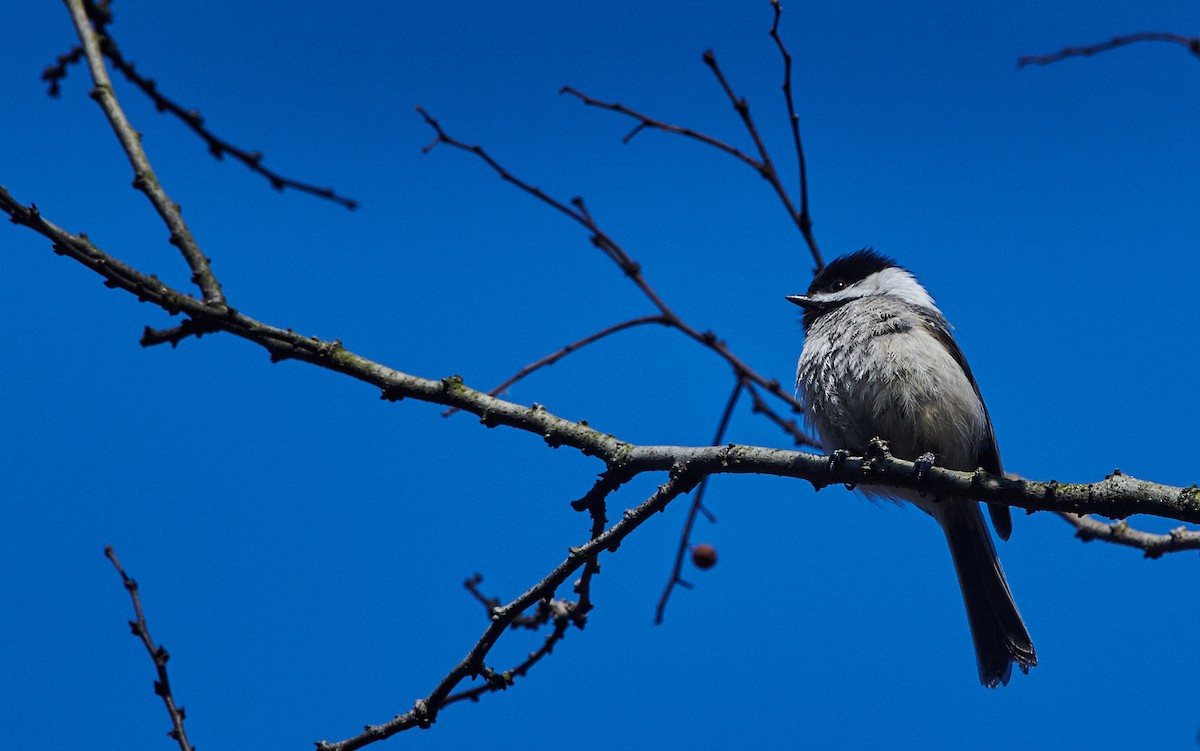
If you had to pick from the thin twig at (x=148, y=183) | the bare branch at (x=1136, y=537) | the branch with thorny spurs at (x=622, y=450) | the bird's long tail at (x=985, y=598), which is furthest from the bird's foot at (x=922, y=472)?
the thin twig at (x=148, y=183)

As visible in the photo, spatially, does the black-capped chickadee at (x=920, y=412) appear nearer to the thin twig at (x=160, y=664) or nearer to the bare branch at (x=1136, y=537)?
the bare branch at (x=1136, y=537)

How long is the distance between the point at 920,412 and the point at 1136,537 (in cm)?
100

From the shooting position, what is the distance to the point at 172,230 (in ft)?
10.4

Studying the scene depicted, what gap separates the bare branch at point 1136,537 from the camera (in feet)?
12.4

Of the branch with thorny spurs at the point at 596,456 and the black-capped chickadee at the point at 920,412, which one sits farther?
the black-capped chickadee at the point at 920,412

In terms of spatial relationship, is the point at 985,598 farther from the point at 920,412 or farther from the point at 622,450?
the point at 622,450

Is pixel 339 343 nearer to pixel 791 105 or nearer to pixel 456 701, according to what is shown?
pixel 456 701

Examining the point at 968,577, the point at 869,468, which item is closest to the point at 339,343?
the point at 869,468

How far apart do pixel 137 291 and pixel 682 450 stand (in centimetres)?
175

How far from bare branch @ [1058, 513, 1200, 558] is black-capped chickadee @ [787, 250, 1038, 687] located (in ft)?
1.54

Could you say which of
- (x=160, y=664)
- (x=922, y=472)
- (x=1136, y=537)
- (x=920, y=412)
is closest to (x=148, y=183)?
(x=160, y=664)

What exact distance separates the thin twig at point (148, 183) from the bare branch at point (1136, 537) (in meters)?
3.36

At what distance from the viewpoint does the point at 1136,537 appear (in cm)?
386

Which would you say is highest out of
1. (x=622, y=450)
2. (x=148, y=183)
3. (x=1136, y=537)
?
(x=148, y=183)
